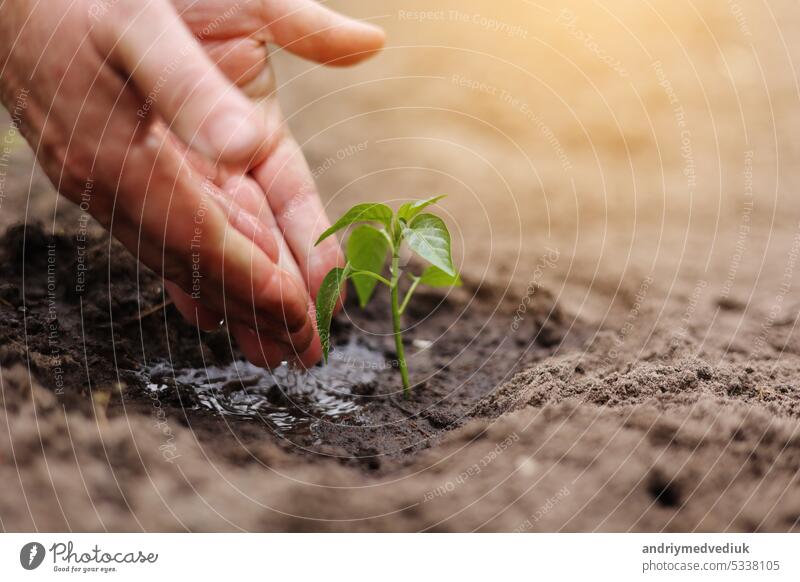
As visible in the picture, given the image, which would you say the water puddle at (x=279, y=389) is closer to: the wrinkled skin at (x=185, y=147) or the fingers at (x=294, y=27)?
the wrinkled skin at (x=185, y=147)

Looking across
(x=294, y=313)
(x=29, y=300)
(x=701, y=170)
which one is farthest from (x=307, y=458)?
(x=701, y=170)

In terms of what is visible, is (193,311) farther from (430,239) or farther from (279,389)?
(430,239)

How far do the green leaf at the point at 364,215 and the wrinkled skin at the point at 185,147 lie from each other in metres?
0.12

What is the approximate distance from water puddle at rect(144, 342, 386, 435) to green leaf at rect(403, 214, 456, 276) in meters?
0.23

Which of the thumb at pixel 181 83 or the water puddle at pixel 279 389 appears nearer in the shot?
the thumb at pixel 181 83

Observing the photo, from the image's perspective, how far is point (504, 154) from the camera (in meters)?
1.23

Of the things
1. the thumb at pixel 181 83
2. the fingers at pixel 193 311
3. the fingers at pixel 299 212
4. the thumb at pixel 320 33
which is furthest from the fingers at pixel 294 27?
the fingers at pixel 193 311

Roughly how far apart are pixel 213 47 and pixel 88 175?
0.29 m

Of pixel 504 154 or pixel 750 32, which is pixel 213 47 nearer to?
pixel 504 154

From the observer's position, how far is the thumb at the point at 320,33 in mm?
908

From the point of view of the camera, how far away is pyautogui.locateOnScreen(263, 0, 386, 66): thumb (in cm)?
91

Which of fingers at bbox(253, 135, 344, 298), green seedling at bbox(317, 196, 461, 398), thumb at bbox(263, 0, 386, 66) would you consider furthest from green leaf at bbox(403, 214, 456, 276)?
thumb at bbox(263, 0, 386, 66)

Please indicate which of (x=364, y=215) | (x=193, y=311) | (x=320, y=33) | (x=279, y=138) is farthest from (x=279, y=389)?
(x=320, y=33)

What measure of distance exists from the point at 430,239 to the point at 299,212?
26cm
